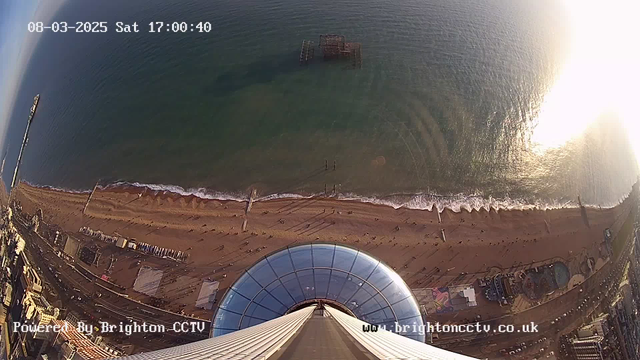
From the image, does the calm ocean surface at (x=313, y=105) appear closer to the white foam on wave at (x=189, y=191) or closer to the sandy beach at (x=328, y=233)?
the white foam on wave at (x=189, y=191)

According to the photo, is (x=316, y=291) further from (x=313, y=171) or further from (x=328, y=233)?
(x=313, y=171)

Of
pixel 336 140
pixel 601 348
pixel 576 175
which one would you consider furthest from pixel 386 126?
pixel 601 348

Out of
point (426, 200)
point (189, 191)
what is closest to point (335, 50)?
point (426, 200)

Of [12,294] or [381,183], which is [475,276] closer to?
[381,183]
